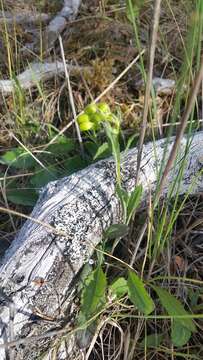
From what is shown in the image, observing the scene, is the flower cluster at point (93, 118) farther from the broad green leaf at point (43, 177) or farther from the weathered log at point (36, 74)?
the weathered log at point (36, 74)

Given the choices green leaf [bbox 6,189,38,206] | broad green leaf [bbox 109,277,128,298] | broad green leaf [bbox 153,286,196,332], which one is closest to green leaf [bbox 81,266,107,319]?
broad green leaf [bbox 109,277,128,298]

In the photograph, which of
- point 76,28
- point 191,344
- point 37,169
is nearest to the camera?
point 191,344

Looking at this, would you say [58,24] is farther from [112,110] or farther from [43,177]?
[43,177]

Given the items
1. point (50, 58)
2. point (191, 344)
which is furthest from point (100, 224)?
point (50, 58)

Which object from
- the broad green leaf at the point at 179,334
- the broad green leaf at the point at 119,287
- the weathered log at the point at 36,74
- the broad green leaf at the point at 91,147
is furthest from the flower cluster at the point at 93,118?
the broad green leaf at the point at 179,334

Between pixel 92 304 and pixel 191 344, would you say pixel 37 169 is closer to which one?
pixel 92 304

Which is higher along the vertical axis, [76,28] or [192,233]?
[76,28]

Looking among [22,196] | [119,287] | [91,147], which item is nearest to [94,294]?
[119,287]
